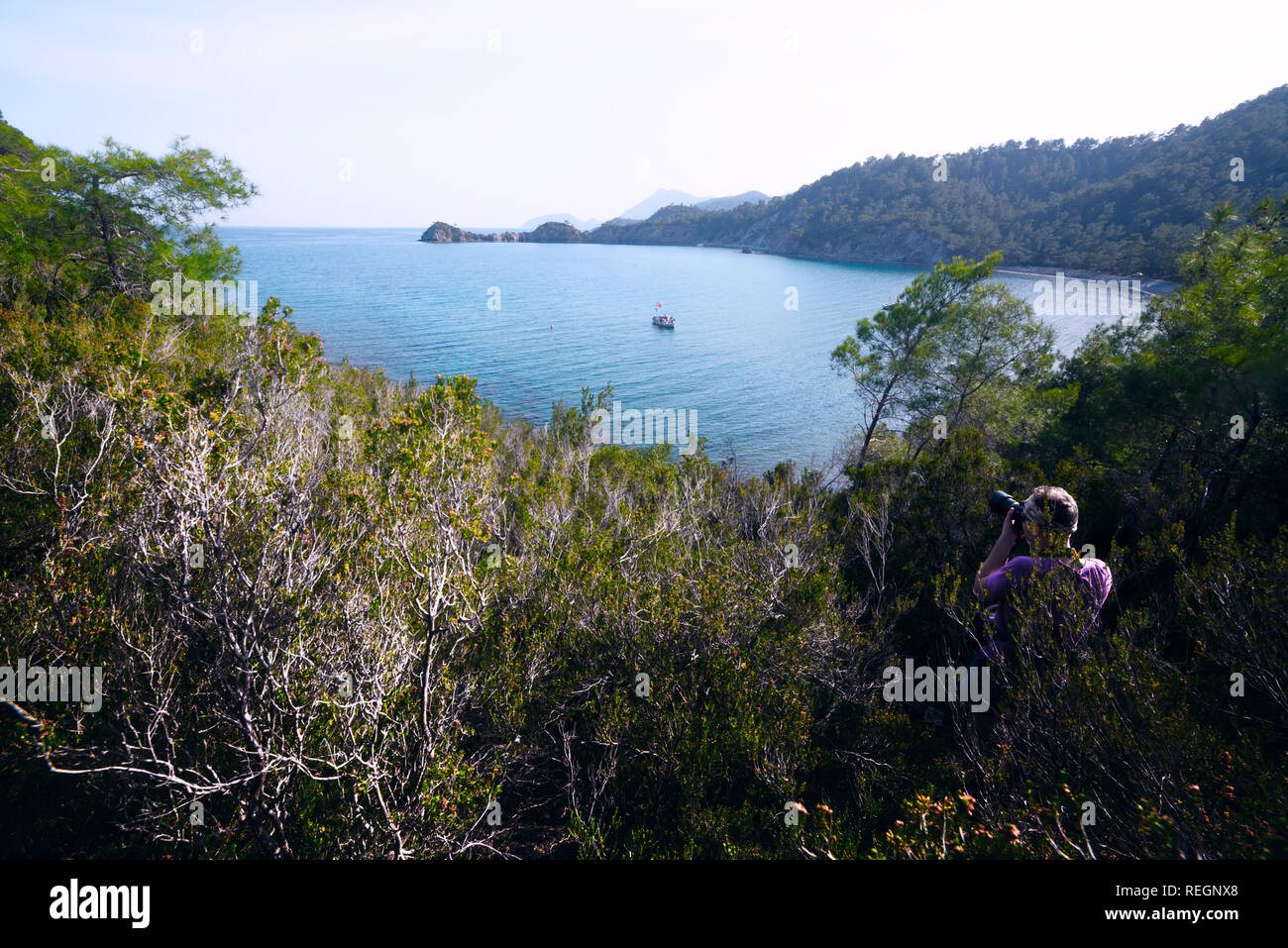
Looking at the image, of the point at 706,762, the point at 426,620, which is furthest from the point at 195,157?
the point at 706,762

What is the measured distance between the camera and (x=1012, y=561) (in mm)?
5711

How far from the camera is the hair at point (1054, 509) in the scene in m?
4.95

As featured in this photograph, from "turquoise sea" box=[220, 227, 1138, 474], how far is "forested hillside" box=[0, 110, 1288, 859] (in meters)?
25.5

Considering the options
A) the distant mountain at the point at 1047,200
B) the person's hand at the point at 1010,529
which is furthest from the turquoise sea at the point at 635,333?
the person's hand at the point at 1010,529

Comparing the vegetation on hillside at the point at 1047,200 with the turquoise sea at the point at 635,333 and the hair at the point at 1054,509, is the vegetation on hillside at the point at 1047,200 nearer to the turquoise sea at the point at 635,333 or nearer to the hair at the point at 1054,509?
the turquoise sea at the point at 635,333

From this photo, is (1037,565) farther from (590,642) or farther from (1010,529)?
(590,642)

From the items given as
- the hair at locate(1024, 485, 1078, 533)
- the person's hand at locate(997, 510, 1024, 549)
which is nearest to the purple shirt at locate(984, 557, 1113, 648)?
the person's hand at locate(997, 510, 1024, 549)

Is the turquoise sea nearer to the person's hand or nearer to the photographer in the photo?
the photographer

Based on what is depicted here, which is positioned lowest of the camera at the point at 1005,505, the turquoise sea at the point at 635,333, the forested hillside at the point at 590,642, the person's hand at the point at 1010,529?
the forested hillside at the point at 590,642

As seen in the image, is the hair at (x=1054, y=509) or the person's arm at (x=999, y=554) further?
the person's arm at (x=999, y=554)

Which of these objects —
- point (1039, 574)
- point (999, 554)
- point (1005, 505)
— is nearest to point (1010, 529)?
point (1005, 505)

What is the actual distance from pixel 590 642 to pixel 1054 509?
700 cm

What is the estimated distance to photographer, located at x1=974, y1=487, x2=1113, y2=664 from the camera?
507cm

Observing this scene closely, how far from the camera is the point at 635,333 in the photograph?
236 ft
